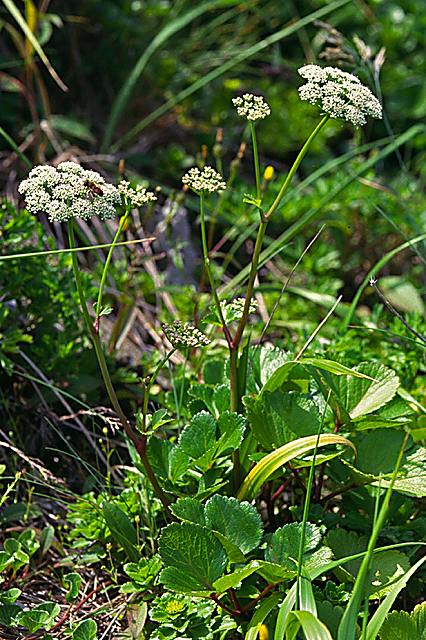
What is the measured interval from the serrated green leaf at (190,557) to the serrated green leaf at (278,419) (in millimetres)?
219

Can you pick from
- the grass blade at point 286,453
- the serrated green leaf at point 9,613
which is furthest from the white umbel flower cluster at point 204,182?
the serrated green leaf at point 9,613

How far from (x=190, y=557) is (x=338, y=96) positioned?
2.45 ft

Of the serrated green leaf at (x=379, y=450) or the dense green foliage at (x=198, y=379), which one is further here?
the serrated green leaf at (x=379, y=450)

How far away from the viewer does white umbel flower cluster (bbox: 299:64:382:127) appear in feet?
3.84

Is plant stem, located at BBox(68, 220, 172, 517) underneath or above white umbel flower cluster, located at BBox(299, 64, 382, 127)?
underneath

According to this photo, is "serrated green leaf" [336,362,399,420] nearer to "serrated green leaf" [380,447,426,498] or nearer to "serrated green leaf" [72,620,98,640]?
"serrated green leaf" [380,447,426,498]

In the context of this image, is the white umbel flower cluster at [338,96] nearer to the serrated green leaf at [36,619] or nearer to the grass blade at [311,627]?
the grass blade at [311,627]

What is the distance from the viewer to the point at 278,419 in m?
1.38

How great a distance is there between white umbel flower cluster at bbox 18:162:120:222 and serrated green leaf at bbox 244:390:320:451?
1.43ft

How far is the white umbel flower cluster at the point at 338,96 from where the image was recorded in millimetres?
1170

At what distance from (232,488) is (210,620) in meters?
0.25

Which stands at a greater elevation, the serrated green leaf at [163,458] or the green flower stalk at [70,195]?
the green flower stalk at [70,195]

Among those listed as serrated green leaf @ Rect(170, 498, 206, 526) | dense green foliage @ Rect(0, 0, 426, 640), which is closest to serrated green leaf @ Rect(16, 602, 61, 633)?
dense green foliage @ Rect(0, 0, 426, 640)

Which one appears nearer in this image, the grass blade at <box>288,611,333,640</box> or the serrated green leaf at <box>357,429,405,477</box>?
the grass blade at <box>288,611,333,640</box>
